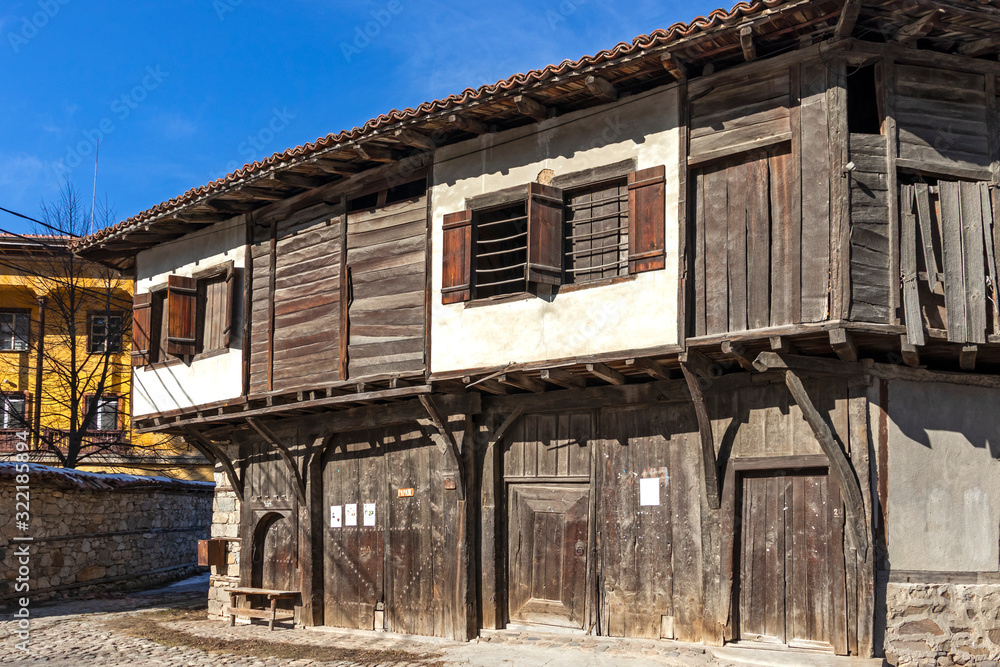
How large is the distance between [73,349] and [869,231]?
20886 mm

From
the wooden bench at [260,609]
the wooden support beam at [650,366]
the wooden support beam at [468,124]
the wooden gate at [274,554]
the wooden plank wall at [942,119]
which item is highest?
the wooden support beam at [468,124]

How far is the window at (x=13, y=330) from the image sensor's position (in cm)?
2734

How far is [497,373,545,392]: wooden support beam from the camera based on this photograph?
9992 mm

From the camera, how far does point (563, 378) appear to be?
9.84m

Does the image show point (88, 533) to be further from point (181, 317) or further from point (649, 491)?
point (649, 491)

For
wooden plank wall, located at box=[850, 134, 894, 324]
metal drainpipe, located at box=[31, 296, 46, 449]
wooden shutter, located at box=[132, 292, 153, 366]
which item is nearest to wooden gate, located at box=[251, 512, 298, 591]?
wooden shutter, located at box=[132, 292, 153, 366]

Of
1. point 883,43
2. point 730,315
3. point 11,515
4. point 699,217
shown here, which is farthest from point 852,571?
point 11,515

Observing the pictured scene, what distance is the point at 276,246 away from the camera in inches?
508

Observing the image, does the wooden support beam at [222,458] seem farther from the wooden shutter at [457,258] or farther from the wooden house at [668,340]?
the wooden shutter at [457,258]

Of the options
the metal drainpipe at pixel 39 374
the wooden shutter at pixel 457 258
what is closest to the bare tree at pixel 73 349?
the metal drainpipe at pixel 39 374

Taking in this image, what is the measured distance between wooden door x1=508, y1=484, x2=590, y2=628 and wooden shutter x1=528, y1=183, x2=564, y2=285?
7.80 feet

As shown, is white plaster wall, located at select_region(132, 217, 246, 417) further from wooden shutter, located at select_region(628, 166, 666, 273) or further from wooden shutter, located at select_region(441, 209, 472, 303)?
wooden shutter, located at select_region(628, 166, 666, 273)

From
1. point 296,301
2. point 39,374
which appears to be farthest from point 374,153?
point 39,374

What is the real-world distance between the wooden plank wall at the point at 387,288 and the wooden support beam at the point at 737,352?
12.2ft
